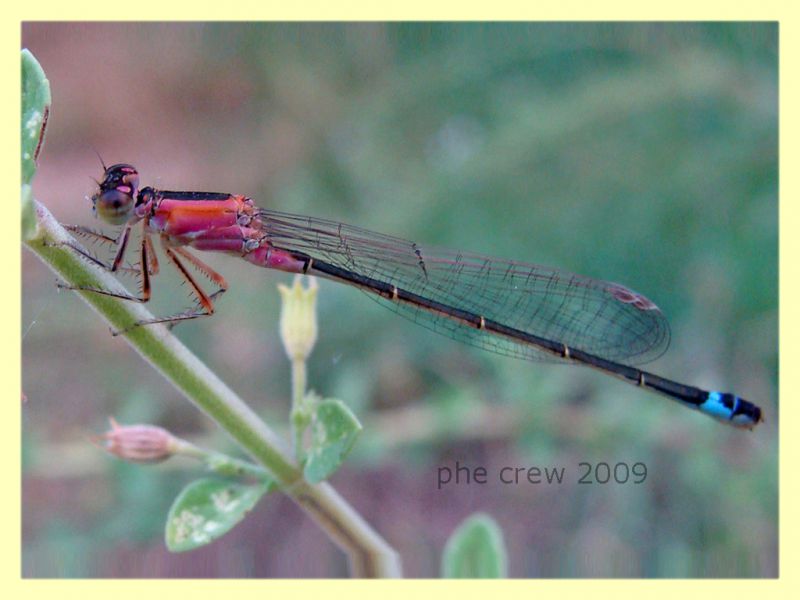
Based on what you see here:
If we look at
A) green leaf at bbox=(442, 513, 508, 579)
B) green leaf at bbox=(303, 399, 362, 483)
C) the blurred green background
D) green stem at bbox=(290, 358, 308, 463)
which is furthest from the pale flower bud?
the blurred green background

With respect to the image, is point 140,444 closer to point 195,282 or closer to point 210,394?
point 210,394

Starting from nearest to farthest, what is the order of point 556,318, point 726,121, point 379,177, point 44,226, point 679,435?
point 44,226
point 556,318
point 679,435
point 726,121
point 379,177

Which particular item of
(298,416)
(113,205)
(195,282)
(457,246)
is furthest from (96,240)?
(457,246)

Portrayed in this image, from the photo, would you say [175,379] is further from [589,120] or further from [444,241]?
[589,120]

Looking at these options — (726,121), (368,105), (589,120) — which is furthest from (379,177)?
(726,121)

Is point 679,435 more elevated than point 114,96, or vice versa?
point 114,96

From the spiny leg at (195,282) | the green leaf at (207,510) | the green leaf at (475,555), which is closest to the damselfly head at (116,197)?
the spiny leg at (195,282)
